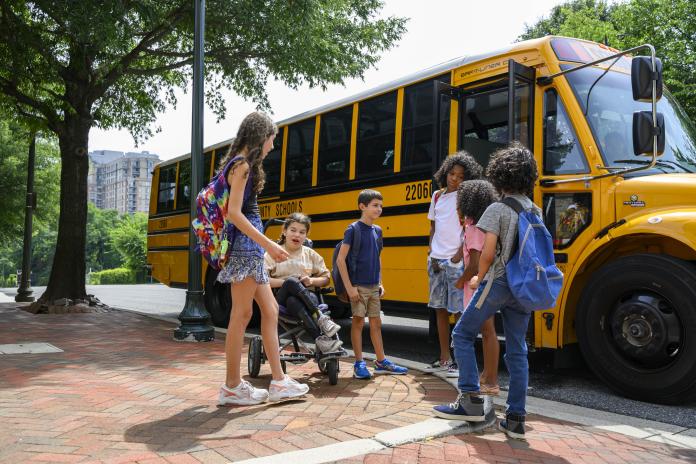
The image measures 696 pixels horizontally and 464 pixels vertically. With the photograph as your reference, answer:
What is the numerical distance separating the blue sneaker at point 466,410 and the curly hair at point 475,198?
4.29ft

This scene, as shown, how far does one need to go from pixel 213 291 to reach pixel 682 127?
21.5 feet

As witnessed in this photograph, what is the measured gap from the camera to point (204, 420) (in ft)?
12.3

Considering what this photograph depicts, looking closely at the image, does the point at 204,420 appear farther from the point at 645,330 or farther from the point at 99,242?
the point at 99,242

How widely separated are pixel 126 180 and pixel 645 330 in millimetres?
141902

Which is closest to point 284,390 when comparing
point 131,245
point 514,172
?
point 514,172

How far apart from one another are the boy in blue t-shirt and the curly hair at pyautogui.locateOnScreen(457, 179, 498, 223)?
3.00 feet

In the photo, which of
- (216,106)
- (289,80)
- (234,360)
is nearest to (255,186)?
(234,360)

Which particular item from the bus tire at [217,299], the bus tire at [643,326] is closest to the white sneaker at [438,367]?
the bus tire at [643,326]

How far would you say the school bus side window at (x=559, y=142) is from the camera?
518 centimetres

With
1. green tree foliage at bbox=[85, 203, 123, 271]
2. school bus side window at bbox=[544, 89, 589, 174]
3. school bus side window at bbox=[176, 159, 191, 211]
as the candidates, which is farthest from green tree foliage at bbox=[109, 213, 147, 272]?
school bus side window at bbox=[544, 89, 589, 174]

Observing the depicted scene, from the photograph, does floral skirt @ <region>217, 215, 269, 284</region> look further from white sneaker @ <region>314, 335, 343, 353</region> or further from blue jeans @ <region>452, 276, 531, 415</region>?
blue jeans @ <region>452, 276, 531, 415</region>

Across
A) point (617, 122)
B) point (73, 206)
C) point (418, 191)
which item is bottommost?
point (418, 191)

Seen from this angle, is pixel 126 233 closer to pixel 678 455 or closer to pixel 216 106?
pixel 216 106

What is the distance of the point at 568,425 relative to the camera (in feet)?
13.1
